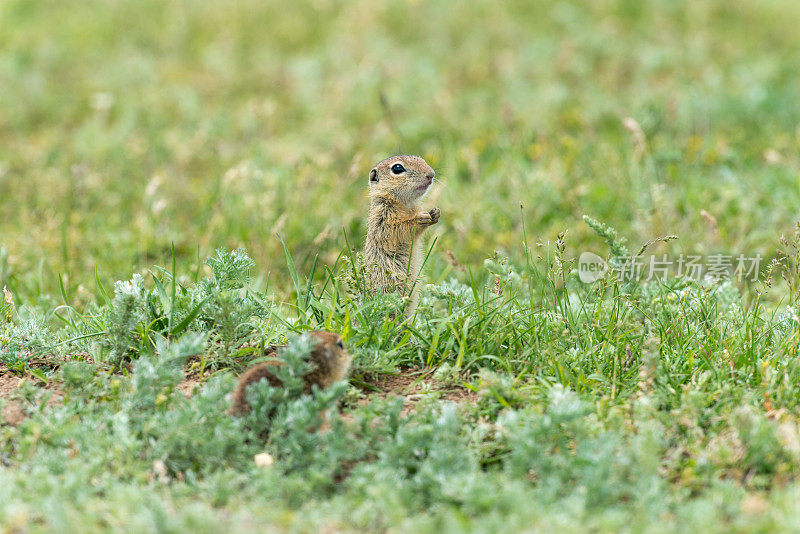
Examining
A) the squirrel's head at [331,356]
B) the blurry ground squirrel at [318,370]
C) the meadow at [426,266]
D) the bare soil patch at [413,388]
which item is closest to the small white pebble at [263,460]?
the meadow at [426,266]

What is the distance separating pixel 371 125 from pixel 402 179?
4.51 metres

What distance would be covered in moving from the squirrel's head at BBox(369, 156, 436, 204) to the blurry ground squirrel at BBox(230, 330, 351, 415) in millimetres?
1325

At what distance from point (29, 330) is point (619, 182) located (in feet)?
16.4

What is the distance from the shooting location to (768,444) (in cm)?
335

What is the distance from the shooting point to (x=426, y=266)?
542 cm

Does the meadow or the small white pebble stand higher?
the meadow

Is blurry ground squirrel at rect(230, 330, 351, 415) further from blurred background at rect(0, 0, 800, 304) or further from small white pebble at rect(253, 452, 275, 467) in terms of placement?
blurred background at rect(0, 0, 800, 304)

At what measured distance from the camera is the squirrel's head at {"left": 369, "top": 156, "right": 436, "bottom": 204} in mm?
4984

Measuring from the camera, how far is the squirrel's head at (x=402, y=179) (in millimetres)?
4984

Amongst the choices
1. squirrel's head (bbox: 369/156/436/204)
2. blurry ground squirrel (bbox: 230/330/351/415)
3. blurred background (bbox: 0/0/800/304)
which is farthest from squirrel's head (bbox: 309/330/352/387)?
blurred background (bbox: 0/0/800/304)

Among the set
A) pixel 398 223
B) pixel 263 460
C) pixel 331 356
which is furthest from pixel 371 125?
pixel 263 460

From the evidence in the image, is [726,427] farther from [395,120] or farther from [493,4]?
[493,4]

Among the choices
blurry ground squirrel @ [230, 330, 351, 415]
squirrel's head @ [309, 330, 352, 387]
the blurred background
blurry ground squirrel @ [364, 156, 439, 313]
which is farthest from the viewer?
the blurred background

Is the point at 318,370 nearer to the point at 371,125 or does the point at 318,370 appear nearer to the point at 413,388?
the point at 413,388
